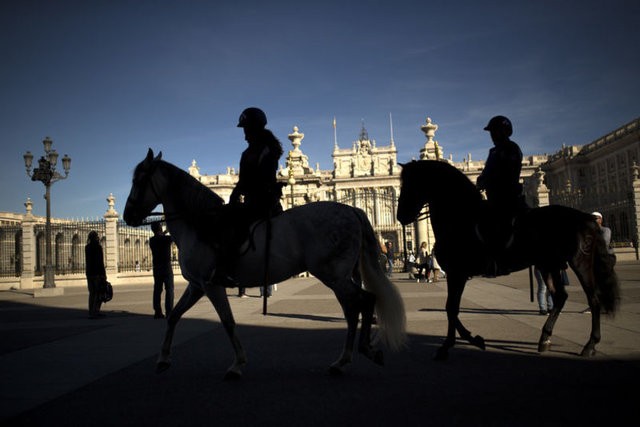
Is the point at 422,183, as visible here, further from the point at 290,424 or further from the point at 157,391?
the point at 157,391

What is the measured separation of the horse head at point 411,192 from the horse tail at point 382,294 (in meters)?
0.73

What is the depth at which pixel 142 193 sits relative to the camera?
524cm

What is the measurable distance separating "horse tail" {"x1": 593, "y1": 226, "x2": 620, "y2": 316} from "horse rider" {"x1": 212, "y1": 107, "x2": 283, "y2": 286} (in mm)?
3988

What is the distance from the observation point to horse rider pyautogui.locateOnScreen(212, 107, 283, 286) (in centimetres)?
486

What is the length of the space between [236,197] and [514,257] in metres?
3.42

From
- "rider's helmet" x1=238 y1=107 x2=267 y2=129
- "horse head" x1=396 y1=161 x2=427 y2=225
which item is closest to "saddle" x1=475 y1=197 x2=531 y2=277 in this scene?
"horse head" x1=396 y1=161 x2=427 y2=225

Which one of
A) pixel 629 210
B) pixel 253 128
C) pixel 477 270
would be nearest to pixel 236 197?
pixel 253 128

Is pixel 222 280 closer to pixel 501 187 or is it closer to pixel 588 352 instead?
pixel 501 187

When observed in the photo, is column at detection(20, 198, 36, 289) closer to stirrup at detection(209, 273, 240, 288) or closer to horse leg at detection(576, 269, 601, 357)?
stirrup at detection(209, 273, 240, 288)

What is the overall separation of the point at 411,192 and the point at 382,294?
1.43 m

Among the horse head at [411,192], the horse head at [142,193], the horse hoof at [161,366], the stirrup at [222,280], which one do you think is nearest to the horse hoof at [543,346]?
the horse head at [411,192]

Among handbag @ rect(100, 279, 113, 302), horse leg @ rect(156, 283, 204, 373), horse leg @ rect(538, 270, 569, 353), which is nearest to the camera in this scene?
horse leg @ rect(156, 283, 204, 373)

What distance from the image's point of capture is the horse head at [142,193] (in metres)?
5.21

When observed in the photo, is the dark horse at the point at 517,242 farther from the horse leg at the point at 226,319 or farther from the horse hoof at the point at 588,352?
the horse leg at the point at 226,319
